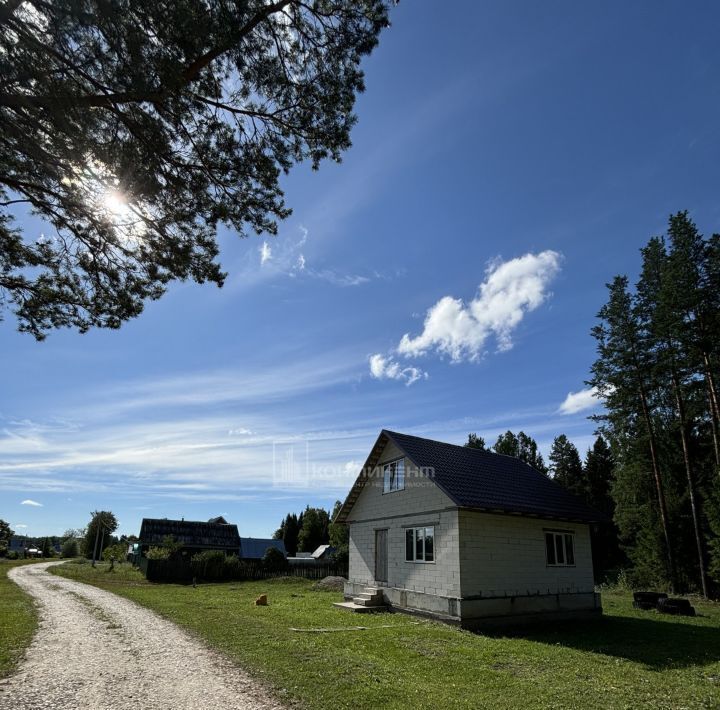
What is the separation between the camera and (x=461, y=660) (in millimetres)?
10086

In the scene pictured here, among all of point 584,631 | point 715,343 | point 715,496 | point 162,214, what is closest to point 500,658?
point 584,631

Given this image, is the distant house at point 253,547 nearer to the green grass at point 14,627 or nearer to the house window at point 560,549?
the green grass at point 14,627

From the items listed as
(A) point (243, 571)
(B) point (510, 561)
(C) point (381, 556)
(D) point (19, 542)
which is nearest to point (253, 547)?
(A) point (243, 571)

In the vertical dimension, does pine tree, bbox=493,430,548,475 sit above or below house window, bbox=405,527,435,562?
above

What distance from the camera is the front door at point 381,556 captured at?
19672 mm

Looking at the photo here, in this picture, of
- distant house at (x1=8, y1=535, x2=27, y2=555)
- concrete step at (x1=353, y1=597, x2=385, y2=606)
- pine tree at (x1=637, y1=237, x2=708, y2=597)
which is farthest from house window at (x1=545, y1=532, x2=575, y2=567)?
distant house at (x1=8, y1=535, x2=27, y2=555)

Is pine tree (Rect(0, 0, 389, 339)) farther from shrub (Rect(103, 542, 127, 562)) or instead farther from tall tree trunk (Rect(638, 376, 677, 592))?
shrub (Rect(103, 542, 127, 562))

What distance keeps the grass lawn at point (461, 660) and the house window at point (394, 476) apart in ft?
15.4

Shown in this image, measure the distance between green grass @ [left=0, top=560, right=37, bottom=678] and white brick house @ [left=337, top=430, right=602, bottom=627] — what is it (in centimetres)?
1116

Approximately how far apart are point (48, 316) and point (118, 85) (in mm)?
5220

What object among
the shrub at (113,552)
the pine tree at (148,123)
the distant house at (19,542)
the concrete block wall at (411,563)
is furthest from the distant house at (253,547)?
the distant house at (19,542)

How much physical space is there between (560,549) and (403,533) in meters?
6.01

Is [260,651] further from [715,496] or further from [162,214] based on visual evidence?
[715,496]

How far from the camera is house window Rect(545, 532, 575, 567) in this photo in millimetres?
17734
